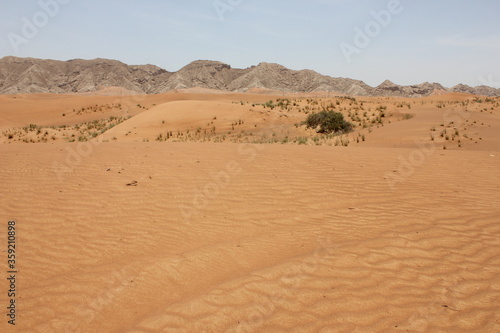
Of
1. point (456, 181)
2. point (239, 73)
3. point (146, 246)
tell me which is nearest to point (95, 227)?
point (146, 246)

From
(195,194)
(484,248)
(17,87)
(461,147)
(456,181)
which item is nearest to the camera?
(484,248)

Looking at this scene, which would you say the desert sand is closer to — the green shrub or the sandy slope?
the sandy slope

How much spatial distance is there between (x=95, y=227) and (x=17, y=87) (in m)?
86.2

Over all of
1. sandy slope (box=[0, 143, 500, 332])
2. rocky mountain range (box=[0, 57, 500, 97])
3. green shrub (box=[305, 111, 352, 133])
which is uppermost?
rocky mountain range (box=[0, 57, 500, 97])

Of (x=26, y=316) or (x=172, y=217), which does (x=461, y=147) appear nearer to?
(x=172, y=217)

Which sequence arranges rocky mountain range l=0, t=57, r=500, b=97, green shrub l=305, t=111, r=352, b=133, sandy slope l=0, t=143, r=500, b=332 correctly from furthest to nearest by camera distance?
1. rocky mountain range l=0, t=57, r=500, b=97
2. green shrub l=305, t=111, r=352, b=133
3. sandy slope l=0, t=143, r=500, b=332

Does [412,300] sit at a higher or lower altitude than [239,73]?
lower

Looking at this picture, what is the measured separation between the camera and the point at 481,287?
377 centimetres

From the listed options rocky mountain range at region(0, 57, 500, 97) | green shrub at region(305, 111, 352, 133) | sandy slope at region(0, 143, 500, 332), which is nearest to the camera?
sandy slope at region(0, 143, 500, 332)

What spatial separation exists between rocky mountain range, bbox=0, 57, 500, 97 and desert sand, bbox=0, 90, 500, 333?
73.2m

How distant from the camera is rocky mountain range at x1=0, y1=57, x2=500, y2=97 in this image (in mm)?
79625

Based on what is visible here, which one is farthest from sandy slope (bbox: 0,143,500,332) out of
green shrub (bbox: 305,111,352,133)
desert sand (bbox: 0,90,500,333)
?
green shrub (bbox: 305,111,352,133)

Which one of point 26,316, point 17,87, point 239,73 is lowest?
point 26,316

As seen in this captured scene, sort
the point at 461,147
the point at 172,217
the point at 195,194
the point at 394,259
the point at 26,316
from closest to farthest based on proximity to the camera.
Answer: the point at 26,316, the point at 394,259, the point at 172,217, the point at 195,194, the point at 461,147
